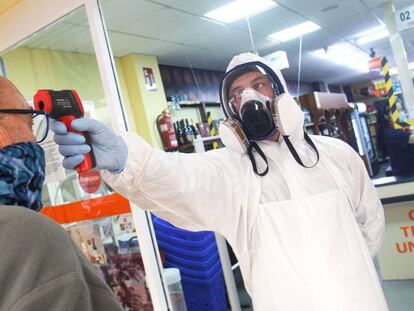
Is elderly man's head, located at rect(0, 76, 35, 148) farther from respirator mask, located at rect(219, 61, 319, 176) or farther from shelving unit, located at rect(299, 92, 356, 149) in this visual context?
shelving unit, located at rect(299, 92, 356, 149)

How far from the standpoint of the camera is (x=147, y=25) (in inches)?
152

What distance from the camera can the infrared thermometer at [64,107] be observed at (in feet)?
2.88

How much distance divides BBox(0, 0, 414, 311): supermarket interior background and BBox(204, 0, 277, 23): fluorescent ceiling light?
0.02 meters

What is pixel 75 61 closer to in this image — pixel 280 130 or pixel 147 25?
pixel 147 25

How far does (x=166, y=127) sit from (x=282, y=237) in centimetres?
365

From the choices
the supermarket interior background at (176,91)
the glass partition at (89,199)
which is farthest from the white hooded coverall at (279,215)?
the glass partition at (89,199)

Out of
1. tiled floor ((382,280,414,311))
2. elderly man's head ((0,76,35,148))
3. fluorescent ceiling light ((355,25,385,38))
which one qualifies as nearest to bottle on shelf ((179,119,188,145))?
fluorescent ceiling light ((355,25,385,38))

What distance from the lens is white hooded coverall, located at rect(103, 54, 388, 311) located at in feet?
3.96

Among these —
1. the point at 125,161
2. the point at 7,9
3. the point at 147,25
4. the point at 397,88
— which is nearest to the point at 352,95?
the point at 397,88

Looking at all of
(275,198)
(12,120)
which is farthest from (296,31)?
(12,120)

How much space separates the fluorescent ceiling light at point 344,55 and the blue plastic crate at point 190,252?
3.28 meters

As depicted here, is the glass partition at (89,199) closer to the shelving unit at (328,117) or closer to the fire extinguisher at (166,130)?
the shelving unit at (328,117)

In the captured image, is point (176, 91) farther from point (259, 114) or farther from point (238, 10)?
point (259, 114)

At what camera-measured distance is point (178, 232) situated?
291 cm
